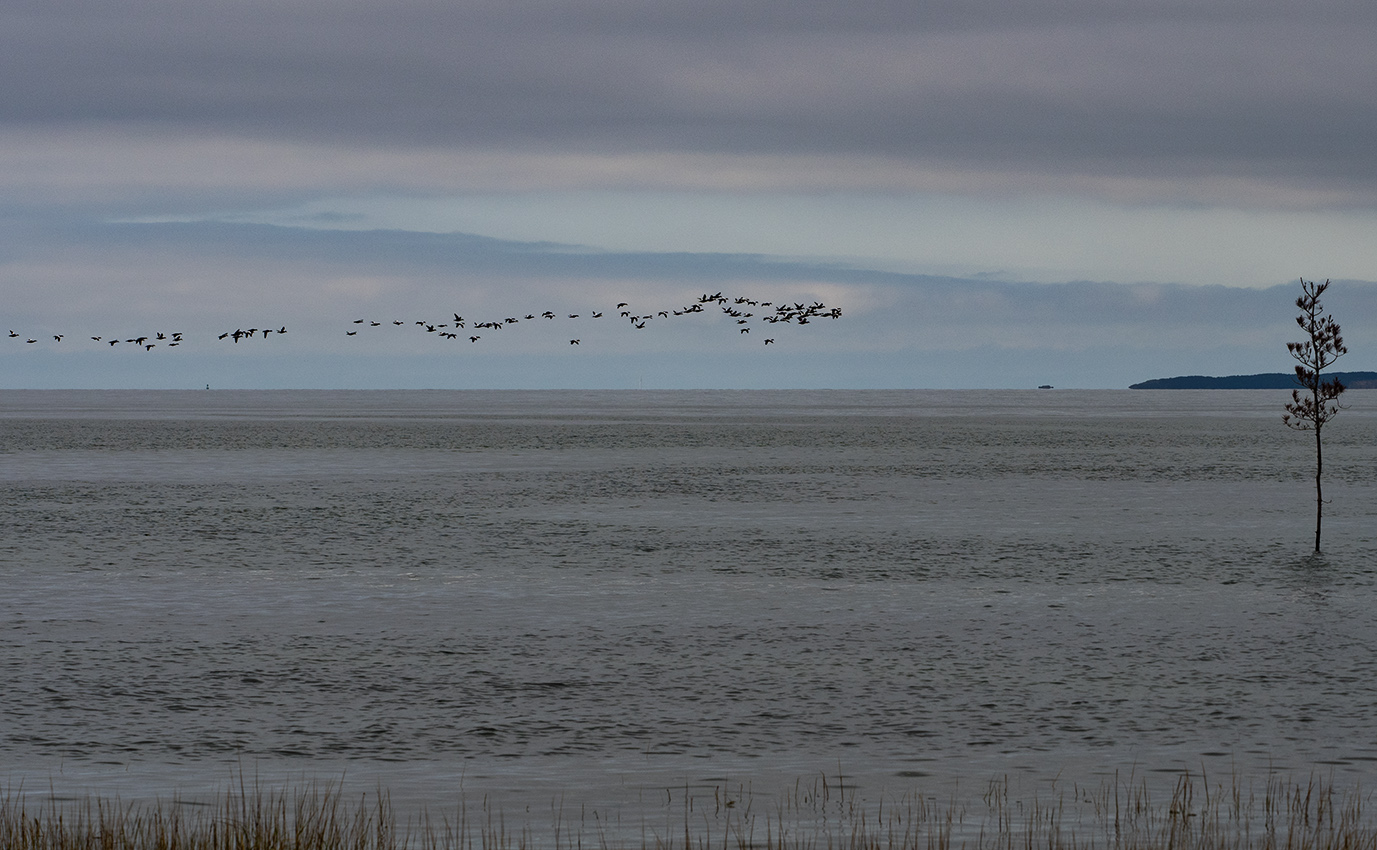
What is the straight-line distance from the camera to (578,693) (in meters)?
22.3

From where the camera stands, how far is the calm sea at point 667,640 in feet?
59.6

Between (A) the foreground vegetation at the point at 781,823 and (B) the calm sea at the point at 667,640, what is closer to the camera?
(A) the foreground vegetation at the point at 781,823

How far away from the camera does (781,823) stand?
47.8ft

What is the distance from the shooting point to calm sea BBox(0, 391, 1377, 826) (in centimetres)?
1817

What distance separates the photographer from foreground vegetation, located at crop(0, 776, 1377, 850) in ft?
41.5

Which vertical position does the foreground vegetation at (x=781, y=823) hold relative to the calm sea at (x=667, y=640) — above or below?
above

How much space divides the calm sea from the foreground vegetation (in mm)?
922

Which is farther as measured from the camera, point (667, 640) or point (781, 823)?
point (667, 640)

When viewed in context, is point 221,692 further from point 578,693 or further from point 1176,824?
point 1176,824

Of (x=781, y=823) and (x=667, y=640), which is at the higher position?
(x=781, y=823)

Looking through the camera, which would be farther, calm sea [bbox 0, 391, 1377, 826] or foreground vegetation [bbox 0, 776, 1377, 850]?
calm sea [bbox 0, 391, 1377, 826]

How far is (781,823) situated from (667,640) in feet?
43.3

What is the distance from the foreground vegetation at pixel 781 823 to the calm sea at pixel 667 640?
92 centimetres

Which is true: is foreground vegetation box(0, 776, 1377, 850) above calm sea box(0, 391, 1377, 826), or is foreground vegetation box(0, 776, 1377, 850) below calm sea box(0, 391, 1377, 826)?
above
